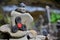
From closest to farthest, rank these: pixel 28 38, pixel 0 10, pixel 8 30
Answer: pixel 8 30 < pixel 28 38 < pixel 0 10

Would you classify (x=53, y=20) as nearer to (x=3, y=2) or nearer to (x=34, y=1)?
(x=34, y=1)

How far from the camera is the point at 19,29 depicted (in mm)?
1839

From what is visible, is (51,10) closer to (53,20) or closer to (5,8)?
(53,20)

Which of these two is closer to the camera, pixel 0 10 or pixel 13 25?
pixel 13 25

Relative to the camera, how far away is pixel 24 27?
1.85 metres

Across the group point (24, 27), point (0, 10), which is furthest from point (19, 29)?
point (0, 10)

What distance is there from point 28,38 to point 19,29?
171 millimetres

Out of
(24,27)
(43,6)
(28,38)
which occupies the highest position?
(43,6)

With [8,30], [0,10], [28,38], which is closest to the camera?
[8,30]

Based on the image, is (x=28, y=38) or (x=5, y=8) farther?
(x=5, y=8)

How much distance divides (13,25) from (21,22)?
10 cm

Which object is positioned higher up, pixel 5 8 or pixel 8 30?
pixel 5 8

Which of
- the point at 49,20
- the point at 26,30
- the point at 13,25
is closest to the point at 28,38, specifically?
the point at 26,30

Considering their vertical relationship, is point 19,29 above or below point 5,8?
below
